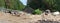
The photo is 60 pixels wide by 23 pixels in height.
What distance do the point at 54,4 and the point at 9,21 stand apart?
615 centimetres

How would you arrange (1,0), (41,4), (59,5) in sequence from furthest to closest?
(41,4) < (59,5) < (1,0)

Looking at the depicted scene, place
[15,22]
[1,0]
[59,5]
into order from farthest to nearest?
1. [59,5]
2. [1,0]
3. [15,22]

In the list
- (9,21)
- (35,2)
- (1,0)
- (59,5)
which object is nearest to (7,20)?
(9,21)

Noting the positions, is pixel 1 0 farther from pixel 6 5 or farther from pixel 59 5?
pixel 59 5

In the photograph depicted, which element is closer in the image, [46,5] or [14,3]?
[14,3]

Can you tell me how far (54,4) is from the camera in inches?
485

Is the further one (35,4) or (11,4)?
(35,4)

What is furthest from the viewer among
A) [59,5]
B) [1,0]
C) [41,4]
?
[41,4]

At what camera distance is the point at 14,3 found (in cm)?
1127

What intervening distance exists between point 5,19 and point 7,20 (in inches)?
4.9

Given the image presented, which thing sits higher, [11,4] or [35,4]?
[11,4]

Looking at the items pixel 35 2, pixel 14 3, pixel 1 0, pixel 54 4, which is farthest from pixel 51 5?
pixel 1 0

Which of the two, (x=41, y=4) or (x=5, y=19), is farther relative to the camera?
(x=41, y=4)

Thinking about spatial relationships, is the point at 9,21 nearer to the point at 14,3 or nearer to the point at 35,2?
the point at 14,3
